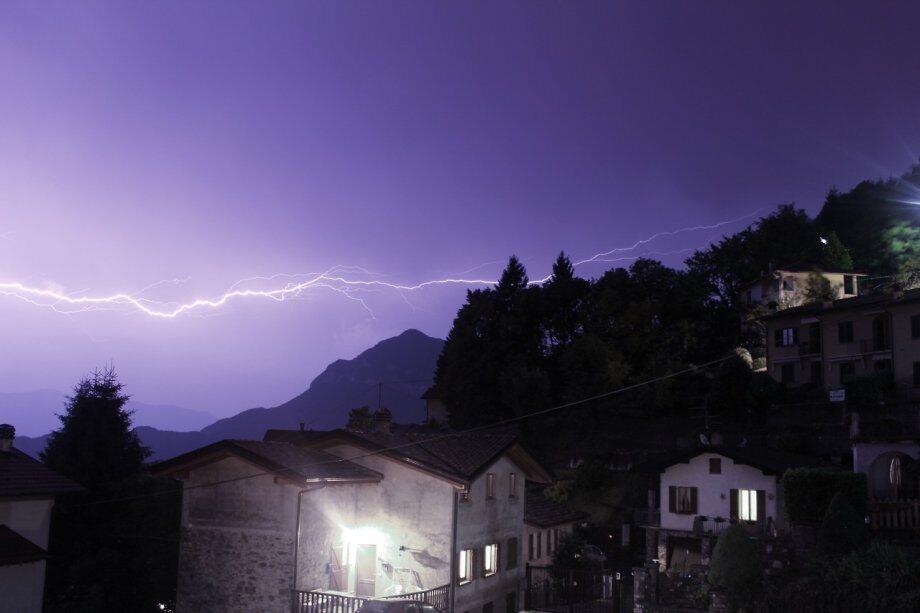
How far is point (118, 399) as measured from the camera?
29.9 metres

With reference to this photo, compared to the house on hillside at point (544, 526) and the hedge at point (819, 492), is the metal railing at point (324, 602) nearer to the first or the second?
the house on hillside at point (544, 526)

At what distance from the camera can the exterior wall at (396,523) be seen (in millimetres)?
21922

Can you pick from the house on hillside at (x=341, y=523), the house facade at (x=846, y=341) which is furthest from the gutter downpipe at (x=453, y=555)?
the house facade at (x=846, y=341)

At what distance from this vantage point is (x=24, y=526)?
62.8ft

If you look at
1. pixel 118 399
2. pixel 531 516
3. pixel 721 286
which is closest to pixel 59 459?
pixel 118 399

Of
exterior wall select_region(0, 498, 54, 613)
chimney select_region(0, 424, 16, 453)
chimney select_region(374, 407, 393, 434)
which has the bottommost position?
exterior wall select_region(0, 498, 54, 613)

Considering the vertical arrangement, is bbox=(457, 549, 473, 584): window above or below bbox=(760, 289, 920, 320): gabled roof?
below

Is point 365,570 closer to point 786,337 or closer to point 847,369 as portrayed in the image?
point 847,369

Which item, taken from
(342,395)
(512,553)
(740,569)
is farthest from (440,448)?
(342,395)

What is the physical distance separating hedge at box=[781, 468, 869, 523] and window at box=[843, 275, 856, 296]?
126ft

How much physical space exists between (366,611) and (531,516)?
509 inches

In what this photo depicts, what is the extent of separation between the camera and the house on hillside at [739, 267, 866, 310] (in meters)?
55.3

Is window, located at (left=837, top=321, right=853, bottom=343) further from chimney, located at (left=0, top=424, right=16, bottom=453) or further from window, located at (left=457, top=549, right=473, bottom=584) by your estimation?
chimney, located at (left=0, top=424, right=16, bottom=453)

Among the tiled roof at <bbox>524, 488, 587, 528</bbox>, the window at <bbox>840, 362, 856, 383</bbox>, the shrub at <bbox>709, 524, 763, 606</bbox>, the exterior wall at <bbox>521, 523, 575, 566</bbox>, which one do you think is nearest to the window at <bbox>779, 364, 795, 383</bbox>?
the window at <bbox>840, 362, 856, 383</bbox>
